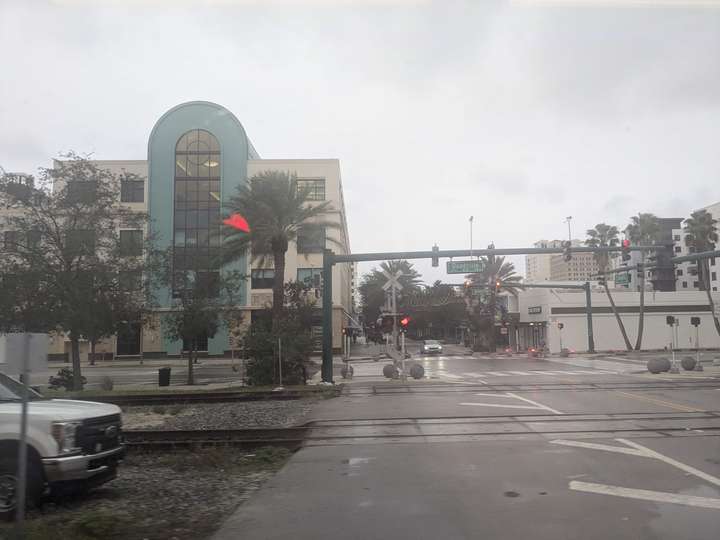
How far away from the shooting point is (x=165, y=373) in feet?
89.4

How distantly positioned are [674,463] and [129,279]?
19731 mm

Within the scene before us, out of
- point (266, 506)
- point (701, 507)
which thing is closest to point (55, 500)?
point (266, 506)

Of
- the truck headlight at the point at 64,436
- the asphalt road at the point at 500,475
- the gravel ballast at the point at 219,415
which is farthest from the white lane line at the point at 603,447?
the truck headlight at the point at 64,436

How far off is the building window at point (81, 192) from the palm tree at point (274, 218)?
7.93 meters

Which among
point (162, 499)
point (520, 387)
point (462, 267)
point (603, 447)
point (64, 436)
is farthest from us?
point (462, 267)

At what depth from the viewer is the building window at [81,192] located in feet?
71.8

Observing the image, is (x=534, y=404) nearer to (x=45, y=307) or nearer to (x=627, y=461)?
(x=627, y=461)

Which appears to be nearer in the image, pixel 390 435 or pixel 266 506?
pixel 266 506

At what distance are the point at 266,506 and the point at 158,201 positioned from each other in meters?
52.4

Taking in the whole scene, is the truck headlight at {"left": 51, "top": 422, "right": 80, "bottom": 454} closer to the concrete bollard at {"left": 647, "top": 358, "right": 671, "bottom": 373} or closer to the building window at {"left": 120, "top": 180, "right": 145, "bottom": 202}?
the concrete bollard at {"left": 647, "top": 358, "right": 671, "bottom": 373}

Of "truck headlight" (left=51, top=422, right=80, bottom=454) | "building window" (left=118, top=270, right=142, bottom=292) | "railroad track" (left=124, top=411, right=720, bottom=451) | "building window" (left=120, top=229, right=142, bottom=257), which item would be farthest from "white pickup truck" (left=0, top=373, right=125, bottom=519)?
"building window" (left=120, top=229, right=142, bottom=257)

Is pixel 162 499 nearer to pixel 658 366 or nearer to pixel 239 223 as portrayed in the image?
pixel 239 223

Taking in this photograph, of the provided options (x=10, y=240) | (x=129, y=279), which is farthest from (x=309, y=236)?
(x=10, y=240)

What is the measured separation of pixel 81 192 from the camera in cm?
2192
